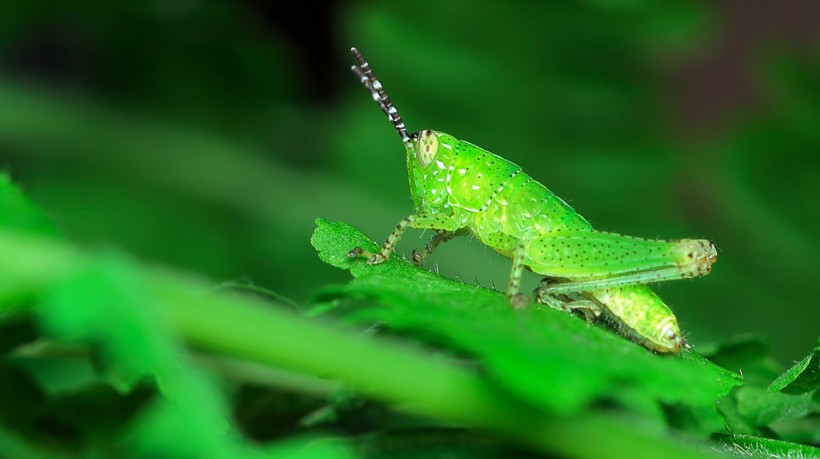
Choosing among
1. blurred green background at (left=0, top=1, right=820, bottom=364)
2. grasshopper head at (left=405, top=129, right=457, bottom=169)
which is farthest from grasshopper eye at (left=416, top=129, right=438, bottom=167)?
blurred green background at (left=0, top=1, right=820, bottom=364)

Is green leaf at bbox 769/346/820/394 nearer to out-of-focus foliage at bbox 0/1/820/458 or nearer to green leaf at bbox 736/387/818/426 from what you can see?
green leaf at bbox 736/387/818/426

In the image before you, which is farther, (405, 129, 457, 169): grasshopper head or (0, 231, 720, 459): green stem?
(405, 129, 457, 169): grasshopper head

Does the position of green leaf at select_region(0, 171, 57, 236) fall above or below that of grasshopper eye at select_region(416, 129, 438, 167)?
below

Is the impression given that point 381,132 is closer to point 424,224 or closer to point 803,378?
point 424,224

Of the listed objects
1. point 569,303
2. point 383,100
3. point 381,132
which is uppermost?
point 381,132

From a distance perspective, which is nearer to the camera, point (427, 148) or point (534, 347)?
point (534, 347)

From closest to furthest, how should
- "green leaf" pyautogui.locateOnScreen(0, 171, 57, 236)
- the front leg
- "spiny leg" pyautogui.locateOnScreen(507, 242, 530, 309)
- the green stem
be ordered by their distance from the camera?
the green stem
"green leaf" pyautogui.locateOnScreen(0, 171, 57, 236)
"spiny leg" pyautogui.locateOnScreen(507, 242, 530, 309)
the front leg

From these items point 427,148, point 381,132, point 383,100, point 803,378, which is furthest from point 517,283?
point 381,132
